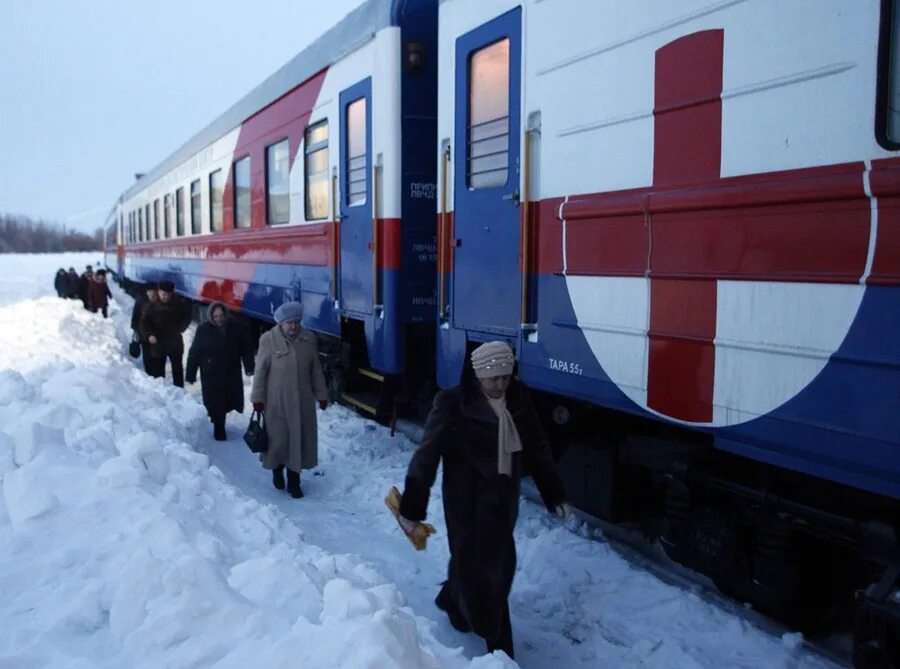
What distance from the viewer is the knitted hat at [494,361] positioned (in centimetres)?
358

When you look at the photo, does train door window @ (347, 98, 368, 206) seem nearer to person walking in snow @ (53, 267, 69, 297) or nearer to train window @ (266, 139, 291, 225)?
train window @ (266, 139, 291, 225)

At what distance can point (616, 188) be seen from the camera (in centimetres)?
393

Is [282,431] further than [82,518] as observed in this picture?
Yes

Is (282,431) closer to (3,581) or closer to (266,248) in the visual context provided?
(3,581)

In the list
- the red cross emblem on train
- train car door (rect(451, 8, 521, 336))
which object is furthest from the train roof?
the red cross emblem on train

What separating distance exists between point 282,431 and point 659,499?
2.78 metres

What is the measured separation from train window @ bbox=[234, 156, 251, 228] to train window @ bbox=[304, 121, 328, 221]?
7.93 ft

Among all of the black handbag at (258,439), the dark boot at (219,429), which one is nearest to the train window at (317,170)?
Answer: the dark boot at (219,429)

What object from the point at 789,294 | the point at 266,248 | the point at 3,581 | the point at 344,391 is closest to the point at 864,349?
the point at 789,294

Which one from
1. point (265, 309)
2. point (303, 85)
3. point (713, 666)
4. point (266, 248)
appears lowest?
point (713, 666)

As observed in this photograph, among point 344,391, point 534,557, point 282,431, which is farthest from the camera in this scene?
point 344,391

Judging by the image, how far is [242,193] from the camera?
34.8 feet

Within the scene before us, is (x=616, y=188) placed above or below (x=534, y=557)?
above

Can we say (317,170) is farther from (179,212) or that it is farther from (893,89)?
(179,212)
